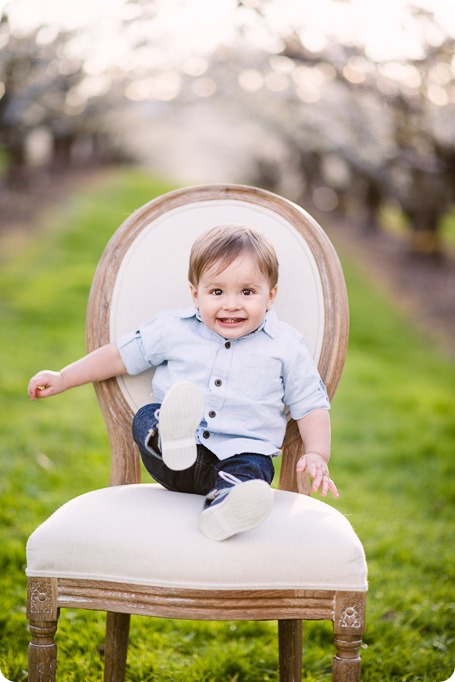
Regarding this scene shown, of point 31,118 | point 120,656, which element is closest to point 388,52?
point 120,656

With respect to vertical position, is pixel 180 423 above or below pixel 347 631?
above

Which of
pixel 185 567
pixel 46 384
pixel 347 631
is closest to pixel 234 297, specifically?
pixel 46 384

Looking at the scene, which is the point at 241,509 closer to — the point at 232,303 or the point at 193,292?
the point at 232,303

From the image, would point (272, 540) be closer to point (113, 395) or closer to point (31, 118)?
point (113, 395)

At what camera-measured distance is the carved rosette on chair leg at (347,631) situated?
1703mm

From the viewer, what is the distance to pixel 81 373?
211 centimetres

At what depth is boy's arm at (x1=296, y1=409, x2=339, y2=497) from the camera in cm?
189

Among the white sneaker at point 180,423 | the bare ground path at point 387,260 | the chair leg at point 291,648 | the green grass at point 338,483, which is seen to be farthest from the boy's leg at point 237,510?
the bare ground path at point 387,260

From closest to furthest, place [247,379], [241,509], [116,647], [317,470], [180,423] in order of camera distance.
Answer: [241,509], [180,423], [317,470], [247,379], [116,647]

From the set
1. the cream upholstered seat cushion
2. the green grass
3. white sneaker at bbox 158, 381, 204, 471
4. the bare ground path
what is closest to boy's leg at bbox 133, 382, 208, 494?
white sneaker at bbox 158, 381, 204, 471

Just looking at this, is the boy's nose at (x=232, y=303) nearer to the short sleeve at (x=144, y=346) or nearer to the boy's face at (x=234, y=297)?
the boy's face at (x=234, y=297)

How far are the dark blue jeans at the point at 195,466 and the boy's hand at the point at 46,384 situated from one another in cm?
22

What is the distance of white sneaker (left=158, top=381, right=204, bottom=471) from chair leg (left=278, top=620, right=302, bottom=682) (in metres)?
0.65

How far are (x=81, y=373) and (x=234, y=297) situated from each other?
44cm
